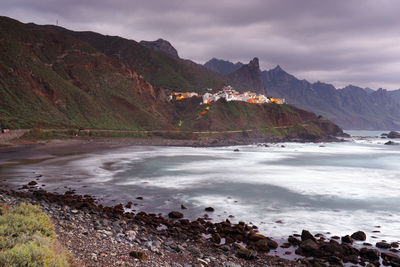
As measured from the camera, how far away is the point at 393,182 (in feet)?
116

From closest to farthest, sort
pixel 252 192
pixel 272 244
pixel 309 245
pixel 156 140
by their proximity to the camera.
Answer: pixel 309 245 → pixel 272 244 → pixel 252 192 → pixel 156 140

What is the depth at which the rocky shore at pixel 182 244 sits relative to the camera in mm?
9970

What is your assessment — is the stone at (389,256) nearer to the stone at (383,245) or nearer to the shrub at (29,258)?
the stone at (383,245)

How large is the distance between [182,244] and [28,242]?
6892mm

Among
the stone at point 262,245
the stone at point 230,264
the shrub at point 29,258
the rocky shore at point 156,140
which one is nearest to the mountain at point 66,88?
the rocky shore at point 156,140

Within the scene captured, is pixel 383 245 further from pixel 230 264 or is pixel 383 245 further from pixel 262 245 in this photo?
pixel 230 264

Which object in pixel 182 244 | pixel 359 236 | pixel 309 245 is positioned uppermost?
pixel 182 244

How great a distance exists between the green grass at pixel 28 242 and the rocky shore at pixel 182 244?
93 centimetres

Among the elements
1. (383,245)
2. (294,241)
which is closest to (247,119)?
(383,245)

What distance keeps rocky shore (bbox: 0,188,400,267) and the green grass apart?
3.06 ft

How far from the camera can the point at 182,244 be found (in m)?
12.8

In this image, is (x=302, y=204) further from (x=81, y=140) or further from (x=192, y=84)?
(x=192, y=84)

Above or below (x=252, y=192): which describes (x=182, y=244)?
above

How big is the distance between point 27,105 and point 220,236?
74673mm
